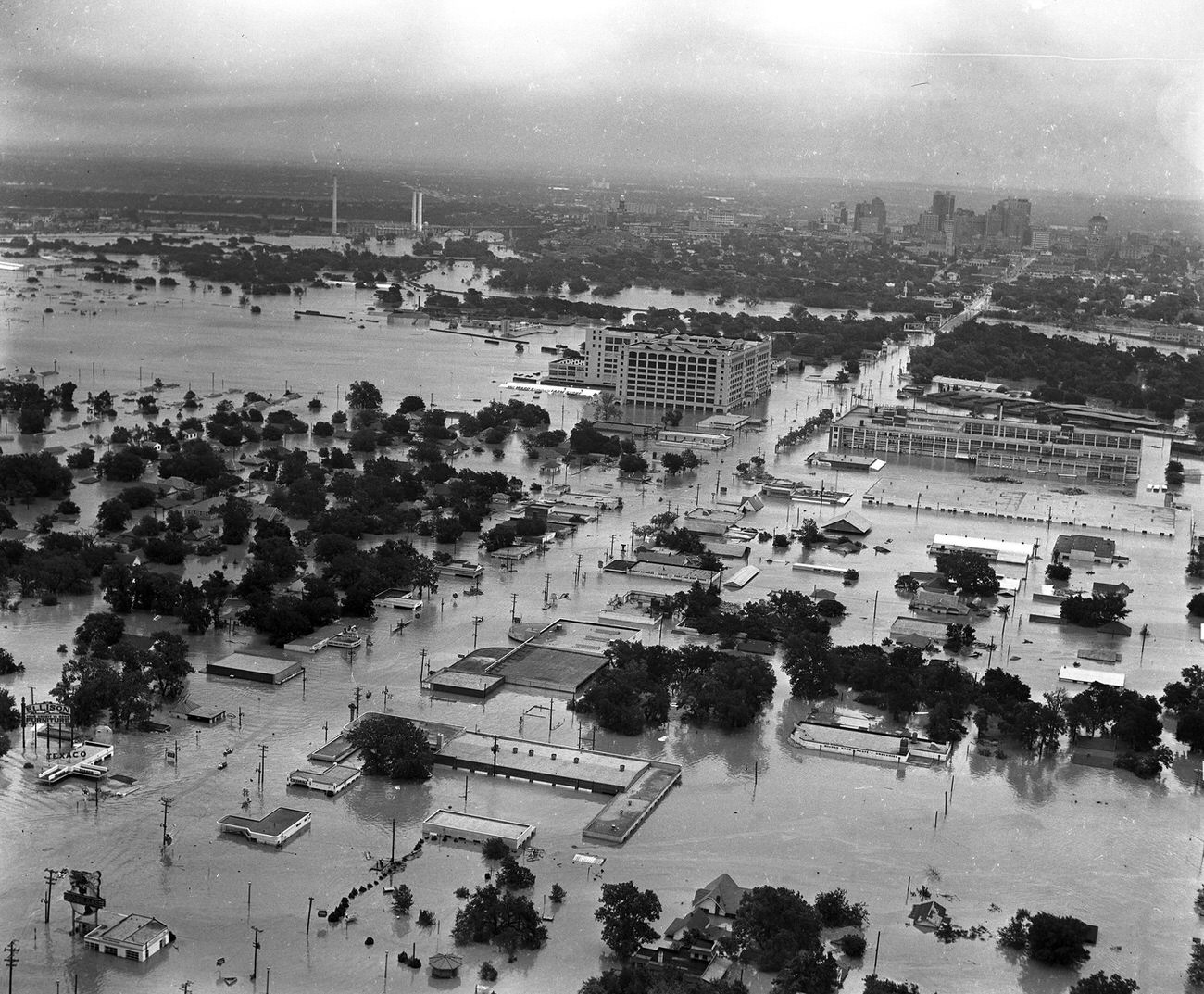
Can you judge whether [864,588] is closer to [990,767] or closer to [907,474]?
[990,767]

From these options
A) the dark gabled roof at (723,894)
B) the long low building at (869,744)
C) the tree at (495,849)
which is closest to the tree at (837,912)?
the dark gabled roof at (723,894)

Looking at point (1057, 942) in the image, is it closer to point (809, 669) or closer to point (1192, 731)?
point (1192, 731)

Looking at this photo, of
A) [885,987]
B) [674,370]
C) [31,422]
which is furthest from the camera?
[674,370]

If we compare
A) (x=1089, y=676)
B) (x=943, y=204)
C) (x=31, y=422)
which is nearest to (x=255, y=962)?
(x=1089, y=676)

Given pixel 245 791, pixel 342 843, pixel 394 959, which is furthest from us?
pixel 245 791

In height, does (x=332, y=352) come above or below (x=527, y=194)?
below

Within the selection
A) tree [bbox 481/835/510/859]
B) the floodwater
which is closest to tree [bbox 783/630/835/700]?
the floodwater

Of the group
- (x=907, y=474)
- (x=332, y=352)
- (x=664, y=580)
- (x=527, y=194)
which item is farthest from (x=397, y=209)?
(x=664, y=580)
